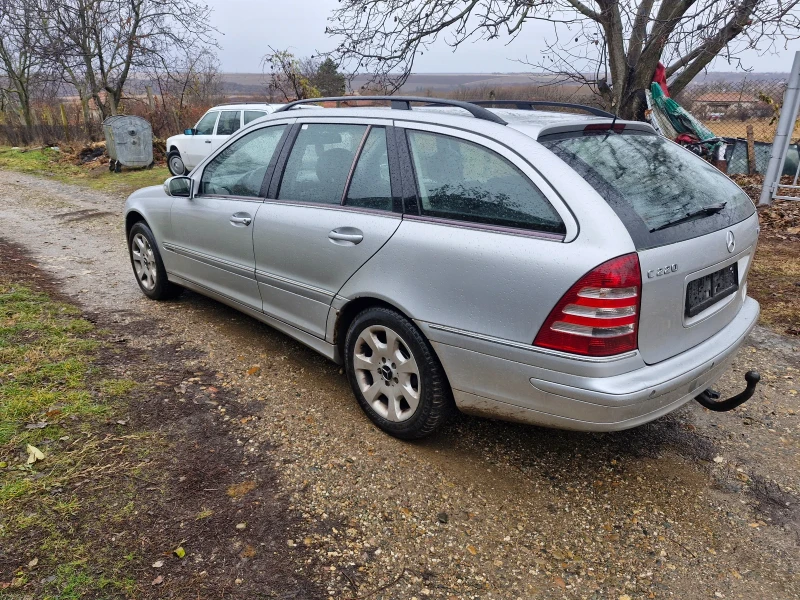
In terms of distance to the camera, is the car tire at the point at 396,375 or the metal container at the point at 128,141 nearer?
the car tire at the point at 396,375

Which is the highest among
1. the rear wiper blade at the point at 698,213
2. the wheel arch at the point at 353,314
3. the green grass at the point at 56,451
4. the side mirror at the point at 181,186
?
the side mirror at the point at 181,186

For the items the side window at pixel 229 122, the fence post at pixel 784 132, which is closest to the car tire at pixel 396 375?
the fence post at pixel 784 132

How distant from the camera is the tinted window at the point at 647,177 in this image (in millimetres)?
2506

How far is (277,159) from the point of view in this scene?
3797mm

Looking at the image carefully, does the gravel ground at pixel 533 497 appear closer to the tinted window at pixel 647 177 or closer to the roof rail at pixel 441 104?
the tinted window at pixel 647 177

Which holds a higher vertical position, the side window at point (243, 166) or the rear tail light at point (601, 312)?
the side window at point (243, 166)

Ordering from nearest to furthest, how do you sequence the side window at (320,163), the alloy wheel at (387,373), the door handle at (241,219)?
1. the alloy wheel at (387,373)
2. the side window at (320,163)
3. the door handle at (241,219)

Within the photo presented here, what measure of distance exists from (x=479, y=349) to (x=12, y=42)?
2833 centimetres

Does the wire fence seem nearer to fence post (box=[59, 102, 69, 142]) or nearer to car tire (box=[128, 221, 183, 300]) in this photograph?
car tire (box=[128, 221, 183, 300])

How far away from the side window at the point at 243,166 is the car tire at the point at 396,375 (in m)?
1.37

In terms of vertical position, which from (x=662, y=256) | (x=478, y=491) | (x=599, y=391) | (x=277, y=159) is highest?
(x=277, y=159)

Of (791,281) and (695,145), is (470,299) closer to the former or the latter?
(791,281)

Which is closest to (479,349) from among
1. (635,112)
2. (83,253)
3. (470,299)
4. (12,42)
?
(470,299)

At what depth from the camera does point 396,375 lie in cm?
305
